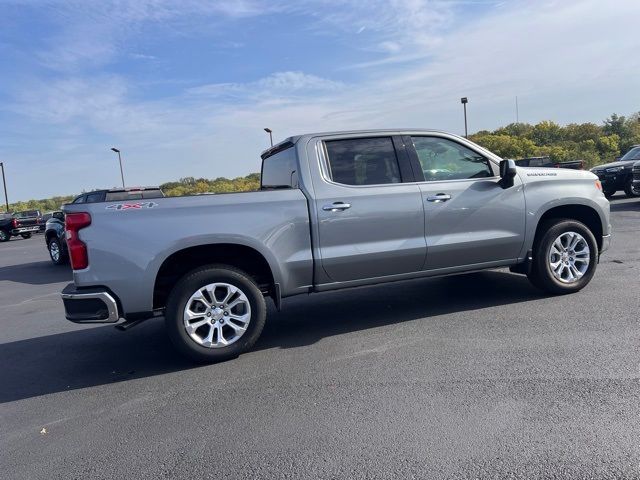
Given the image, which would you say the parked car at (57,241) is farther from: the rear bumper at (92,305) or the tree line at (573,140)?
the tree line at (573,140)

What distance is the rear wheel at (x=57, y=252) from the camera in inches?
521

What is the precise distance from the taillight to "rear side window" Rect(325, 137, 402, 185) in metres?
2.30

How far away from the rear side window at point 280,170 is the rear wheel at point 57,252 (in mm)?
8766

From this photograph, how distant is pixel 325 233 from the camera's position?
5.06 meters

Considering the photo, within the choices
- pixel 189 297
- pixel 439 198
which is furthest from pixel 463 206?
pixel 189 297

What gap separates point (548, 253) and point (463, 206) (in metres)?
1.25

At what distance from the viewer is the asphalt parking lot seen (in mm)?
3072

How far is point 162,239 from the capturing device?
4.57 metres

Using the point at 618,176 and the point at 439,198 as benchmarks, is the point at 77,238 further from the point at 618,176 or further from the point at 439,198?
the point at 618,176

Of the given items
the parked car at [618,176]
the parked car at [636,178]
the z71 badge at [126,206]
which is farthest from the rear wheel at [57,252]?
the parked car at [636,178]

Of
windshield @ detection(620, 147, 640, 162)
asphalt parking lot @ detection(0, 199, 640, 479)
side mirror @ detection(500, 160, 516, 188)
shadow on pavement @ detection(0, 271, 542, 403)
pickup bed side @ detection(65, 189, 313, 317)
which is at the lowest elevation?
asphalt parking lot @ detection(0, 199, 640, 479)

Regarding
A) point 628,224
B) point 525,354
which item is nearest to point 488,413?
point 525,354

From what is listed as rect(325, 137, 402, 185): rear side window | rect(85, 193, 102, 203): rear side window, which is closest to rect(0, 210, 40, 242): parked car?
rect(85, 193, 102, 203): rear side window

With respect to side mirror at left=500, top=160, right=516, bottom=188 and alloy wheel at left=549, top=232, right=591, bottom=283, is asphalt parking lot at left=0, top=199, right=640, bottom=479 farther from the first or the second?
side mirror at left=500, top=160, right=516, bottom=188
